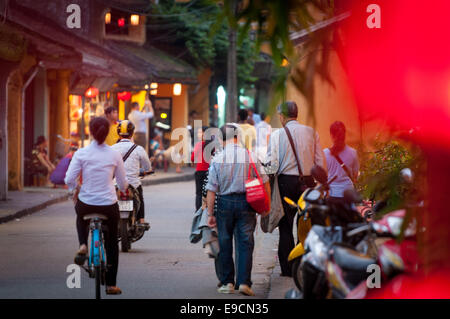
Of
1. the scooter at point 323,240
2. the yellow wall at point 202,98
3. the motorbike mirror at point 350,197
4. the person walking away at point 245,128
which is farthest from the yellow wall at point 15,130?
the yellow wall at point 202,98

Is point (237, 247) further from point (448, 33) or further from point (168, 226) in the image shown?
point (168, 226)

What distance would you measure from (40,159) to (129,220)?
13.2 m

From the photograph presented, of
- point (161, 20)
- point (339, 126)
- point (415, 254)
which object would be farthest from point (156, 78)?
point (415, 254)

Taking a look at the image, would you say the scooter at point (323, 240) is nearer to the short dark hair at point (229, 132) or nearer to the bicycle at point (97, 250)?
the bicycle at point (97, 250)

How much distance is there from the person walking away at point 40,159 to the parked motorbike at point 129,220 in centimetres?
1293

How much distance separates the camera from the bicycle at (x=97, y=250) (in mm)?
9188

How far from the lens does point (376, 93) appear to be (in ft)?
20.4

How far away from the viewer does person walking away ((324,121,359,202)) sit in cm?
1107

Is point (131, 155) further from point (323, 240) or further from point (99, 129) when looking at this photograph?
point (323, 240)

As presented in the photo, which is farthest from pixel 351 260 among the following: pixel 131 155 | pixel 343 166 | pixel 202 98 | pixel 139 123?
pixel 202 98

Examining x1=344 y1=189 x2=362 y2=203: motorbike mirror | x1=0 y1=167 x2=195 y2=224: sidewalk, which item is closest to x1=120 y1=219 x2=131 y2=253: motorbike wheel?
x1=0 y1=167 x2=195 y2=224: sidewalk

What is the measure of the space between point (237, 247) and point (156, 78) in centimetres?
2705

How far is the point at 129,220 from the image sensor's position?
1346 cm

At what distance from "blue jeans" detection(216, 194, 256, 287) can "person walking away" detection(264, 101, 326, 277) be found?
1023 mm
